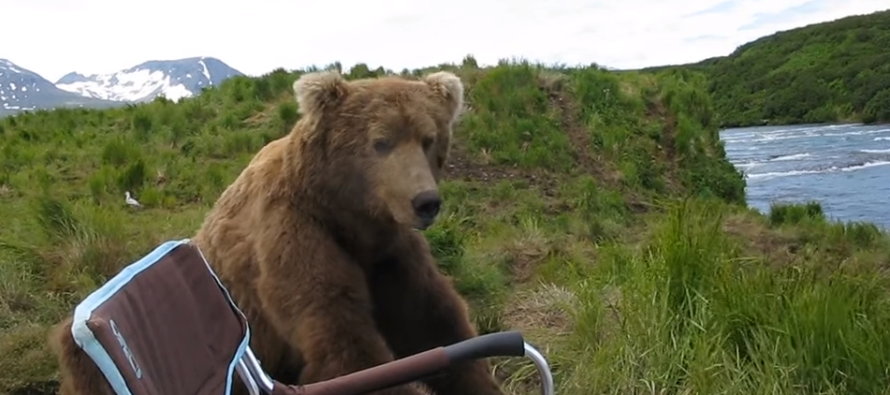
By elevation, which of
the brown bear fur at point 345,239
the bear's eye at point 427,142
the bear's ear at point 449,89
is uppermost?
the bear's ear at point 449,89

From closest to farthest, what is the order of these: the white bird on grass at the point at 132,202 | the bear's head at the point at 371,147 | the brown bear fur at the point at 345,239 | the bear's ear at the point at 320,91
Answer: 1. the brown bear fur at the point at 345,239
2. the bear's head at the point at 371,147
3. the bear's ear at the point at 320,91
4. the white bird on grass at the point at 132,202

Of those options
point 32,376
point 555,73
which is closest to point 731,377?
point 32,376

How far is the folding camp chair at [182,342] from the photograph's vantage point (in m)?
1.94

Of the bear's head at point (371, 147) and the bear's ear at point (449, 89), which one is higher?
the bear's ear at point (449, 89)

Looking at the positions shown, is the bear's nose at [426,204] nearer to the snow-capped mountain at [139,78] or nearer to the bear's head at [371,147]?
the bear's head at [371,147]

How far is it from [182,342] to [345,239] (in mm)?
1136

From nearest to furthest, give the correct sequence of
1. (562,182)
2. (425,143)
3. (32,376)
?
(425,143) → (32,376) → (562,182)

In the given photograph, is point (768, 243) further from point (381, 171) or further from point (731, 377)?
point (381, 171)

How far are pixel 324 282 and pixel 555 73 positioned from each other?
9.84 meters

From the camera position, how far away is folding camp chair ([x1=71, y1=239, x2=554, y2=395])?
76.4 inches

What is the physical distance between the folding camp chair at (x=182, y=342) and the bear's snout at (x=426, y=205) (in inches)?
24.0

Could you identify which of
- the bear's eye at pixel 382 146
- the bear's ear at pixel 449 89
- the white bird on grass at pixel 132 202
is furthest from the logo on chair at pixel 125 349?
the white bird on grass at pixel 132 202

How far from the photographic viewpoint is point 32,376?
455cm

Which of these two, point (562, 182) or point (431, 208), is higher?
point (431, 208)
